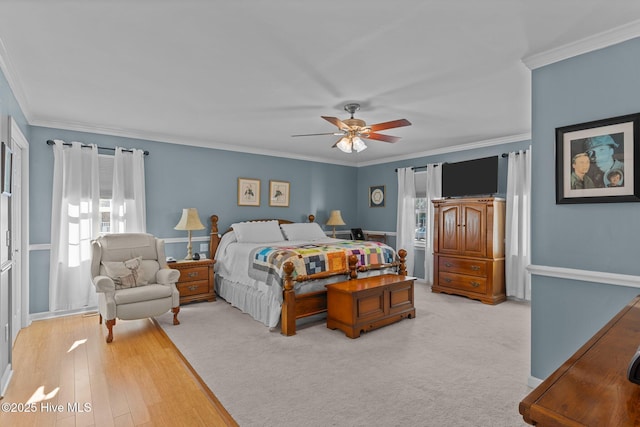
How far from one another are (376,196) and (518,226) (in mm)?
2957

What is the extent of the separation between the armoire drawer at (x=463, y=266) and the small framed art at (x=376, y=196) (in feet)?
6.67

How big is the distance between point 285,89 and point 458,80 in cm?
160

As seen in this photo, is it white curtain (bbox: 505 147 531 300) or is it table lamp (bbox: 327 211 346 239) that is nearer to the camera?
white curtain (bbox: 505 147 531 300)

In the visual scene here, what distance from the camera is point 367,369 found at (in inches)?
115

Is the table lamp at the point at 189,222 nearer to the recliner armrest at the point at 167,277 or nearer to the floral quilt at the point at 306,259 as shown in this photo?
the recliner armrest at the point at 167,277

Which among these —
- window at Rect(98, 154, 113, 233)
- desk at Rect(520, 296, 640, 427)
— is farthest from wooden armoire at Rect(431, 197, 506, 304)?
window at Rect(98, 154, 113, 233)

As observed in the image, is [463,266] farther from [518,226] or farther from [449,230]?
[518,226]

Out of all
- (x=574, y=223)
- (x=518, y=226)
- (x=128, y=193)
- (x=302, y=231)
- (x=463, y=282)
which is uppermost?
(x=128, y=193)

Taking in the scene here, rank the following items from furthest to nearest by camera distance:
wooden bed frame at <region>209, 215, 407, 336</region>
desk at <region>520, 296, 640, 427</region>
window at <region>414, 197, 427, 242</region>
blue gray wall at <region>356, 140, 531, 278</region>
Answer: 1. window at <region>414, 197, 427, 242</region>
2. blue gray wall at <region>356, 140, 531, 278</region>
3. wooden bed frame at <region>209, 215, 407, 336</region>
4. desk at <region>520, 296, 640, 427</region>

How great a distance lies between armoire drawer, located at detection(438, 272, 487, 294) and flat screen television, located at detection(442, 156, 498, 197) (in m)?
1.35

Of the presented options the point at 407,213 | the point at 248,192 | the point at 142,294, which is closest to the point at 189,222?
the point at 248,192

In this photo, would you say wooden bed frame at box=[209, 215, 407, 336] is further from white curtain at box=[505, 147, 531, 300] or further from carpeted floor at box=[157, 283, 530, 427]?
white curtain at box=[505, 147, 531, 300]

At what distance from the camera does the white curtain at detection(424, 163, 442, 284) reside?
243 inches

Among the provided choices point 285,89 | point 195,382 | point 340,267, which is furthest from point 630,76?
point 195,382
